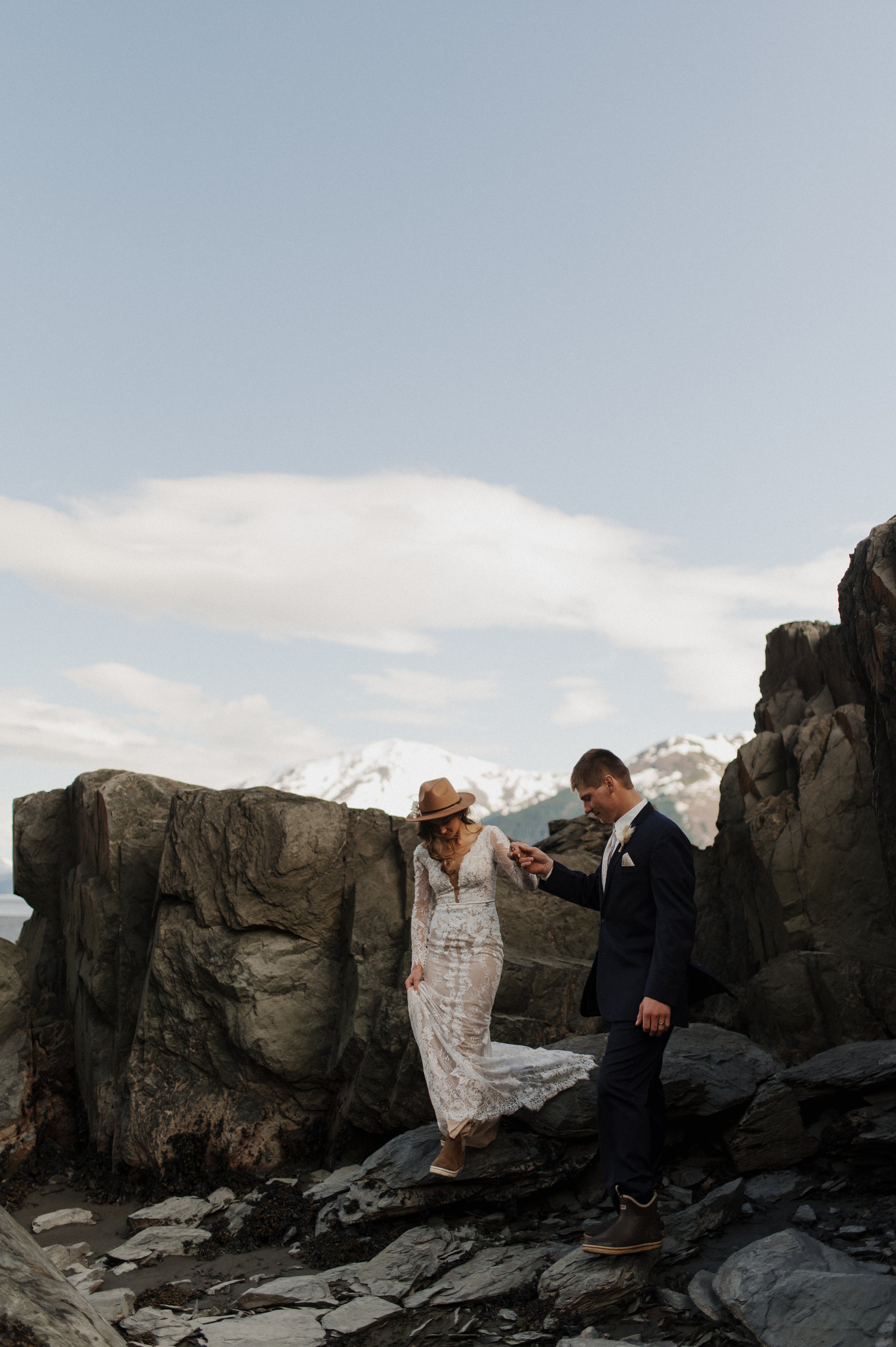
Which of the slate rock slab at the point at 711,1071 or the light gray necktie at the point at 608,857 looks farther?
the slate rock slab at the point at 711,1071

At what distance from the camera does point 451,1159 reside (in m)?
6.62

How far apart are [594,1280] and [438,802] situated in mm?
2964

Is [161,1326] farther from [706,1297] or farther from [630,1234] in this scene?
[706,1297]

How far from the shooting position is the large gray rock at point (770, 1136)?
22.3 feet

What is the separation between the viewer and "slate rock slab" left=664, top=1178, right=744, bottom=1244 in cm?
589

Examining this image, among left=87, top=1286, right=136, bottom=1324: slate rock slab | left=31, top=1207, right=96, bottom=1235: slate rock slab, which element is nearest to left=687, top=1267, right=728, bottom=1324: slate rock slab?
left=87, top=1286, right=136, bottom=1324: slate rock slab

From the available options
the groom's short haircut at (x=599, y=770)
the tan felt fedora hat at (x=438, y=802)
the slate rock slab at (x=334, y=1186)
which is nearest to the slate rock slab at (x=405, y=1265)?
the slate rock slab at (x=334, y=1186)

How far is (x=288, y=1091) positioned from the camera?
9.42 meters

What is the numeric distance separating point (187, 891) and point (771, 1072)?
577 cm

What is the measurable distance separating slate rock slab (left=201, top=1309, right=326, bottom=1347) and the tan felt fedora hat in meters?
3.04

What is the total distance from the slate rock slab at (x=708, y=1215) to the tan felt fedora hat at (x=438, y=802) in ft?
9.47

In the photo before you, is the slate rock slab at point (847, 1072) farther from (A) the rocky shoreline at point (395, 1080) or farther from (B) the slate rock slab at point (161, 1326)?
(B) the slate rock slab at point (161, 1326)

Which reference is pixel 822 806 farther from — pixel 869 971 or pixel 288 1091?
pixel 288 1091

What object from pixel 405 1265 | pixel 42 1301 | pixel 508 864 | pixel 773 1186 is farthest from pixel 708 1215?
pixel 42 1301
